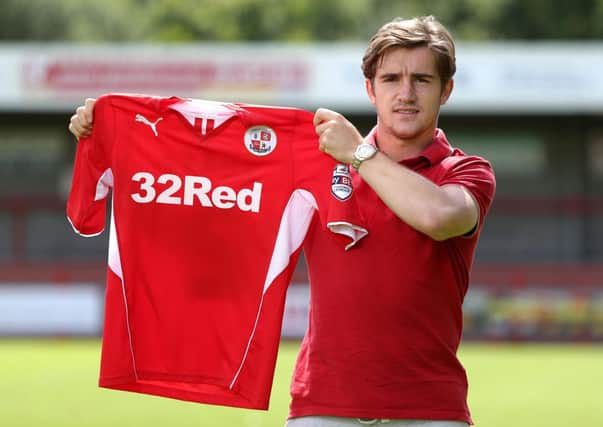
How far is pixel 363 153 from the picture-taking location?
3594 mm

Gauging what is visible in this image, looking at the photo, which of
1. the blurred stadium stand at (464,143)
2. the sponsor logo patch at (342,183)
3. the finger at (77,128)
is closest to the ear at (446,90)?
the sponsor logo patch at (342,183)

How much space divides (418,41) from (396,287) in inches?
27.6

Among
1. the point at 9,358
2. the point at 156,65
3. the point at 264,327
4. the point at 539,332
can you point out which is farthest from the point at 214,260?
the point at 156,65

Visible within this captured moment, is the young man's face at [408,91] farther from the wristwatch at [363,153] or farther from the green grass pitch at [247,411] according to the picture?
the green grass pitch at [247,411]

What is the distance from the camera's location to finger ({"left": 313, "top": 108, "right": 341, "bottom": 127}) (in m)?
3.75

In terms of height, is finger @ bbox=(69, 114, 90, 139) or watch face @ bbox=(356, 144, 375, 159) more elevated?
finger @ bbox=(69, 114, 90, 139)

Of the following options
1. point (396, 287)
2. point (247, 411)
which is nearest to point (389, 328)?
point (396, 287)

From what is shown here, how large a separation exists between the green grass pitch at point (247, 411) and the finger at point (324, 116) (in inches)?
257

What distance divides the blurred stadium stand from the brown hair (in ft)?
55.9

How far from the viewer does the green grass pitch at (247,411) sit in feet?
34.9

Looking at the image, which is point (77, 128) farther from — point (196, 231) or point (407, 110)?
point (407, 110)

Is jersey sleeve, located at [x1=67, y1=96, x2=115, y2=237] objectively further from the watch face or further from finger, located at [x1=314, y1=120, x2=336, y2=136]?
the watch face

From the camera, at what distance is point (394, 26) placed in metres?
3.69

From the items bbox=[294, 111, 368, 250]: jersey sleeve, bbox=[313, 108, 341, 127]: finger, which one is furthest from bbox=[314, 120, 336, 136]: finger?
bbox=[294, 111, 368, 250]: jersey sleeve
